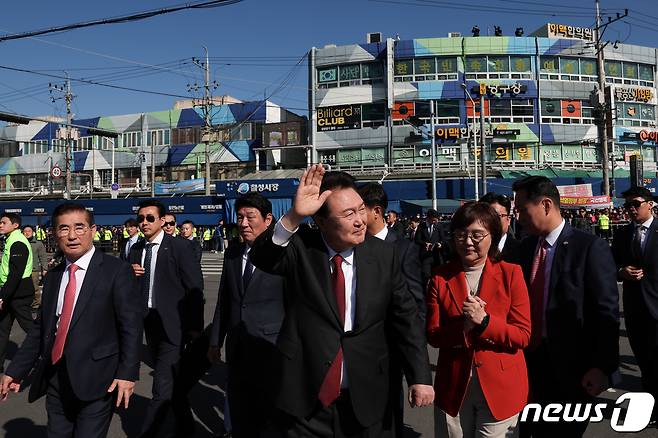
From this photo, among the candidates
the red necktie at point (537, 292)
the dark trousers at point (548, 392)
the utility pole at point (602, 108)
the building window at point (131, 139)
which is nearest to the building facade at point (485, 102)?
the utility pole at point (602, 108)

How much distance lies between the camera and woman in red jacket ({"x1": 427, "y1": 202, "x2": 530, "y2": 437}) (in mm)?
3137

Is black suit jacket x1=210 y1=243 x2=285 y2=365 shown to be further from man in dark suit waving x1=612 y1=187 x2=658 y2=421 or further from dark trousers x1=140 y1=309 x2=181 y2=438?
man in dark suit waving x1=612 y1=187 x2=658 y2=421

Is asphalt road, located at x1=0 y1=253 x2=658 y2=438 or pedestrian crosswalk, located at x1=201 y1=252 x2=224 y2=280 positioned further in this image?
pedestrian crosswalk, located at x1=201 y1=252 x2=224 y2=280

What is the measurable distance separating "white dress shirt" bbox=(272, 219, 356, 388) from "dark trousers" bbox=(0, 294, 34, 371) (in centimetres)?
577

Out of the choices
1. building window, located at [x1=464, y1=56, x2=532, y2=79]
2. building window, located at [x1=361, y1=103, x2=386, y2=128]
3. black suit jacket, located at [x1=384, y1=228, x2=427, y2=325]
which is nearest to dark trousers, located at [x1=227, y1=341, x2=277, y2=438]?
black suit jacket, located at [x1=384, y1=228, x2=427, y2=325]

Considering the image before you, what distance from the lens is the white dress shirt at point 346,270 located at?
109 inches

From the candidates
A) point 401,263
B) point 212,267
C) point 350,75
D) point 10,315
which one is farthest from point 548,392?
point 350,75

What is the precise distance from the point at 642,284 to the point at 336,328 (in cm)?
407

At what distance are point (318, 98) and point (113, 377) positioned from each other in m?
48.2

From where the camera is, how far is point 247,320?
4434 mm

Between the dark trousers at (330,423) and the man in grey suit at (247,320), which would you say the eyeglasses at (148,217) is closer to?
the man in grey suit at (247,320)

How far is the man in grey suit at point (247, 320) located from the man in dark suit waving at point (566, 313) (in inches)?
70.4

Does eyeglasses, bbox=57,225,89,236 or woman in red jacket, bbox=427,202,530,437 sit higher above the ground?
eyeglasses, bbox=57,225,89,236

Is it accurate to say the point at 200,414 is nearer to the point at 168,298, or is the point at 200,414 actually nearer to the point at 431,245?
the point at 168,298
